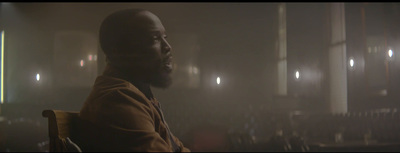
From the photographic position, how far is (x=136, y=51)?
165 centimetres

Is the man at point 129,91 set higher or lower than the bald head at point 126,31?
lower

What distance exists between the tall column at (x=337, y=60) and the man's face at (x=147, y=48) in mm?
1858

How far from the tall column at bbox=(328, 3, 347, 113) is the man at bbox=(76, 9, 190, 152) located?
1.78 metres

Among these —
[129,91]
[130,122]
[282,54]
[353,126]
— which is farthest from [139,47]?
[353,126]

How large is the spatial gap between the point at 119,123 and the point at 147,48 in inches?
17.0

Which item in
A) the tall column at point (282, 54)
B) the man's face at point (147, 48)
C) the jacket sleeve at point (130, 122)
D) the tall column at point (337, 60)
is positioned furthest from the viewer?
the tall column at point (337, 60)

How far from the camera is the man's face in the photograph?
5.30 ft

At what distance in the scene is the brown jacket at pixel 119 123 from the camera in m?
1.29

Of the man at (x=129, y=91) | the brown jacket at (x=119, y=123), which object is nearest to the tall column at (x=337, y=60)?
the man at (x=129, y=91)

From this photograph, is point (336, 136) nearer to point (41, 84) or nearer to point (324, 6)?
point (324, 6)

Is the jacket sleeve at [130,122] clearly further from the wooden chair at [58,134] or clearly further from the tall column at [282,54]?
the tall column at [282,54]

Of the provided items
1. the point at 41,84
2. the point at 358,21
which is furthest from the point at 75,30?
the point at 358,21

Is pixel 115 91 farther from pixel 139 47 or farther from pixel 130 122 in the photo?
pixel 139 47

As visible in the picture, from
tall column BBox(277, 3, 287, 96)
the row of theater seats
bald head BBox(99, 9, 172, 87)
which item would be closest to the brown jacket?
bald head BBox(99, 9, 172, 87)
